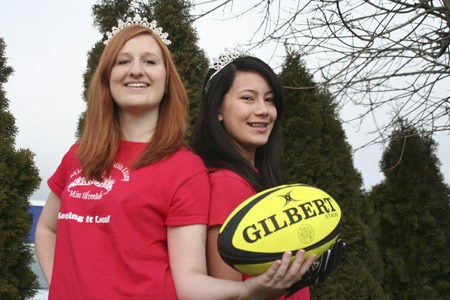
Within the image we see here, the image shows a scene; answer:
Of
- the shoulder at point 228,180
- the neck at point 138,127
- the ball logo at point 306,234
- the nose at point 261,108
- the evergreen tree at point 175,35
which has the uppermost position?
the evergreen tree at point 175,35

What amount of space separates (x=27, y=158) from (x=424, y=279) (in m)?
5.71

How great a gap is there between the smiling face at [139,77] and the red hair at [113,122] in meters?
0.03

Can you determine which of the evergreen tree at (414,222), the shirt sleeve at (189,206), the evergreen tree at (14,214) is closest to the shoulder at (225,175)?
the shirt sleeve at (189,206)

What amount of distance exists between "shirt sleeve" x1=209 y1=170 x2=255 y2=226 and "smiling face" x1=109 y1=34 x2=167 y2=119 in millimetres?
397

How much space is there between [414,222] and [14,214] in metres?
5.69

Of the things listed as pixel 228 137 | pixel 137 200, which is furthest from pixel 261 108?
pixel 137 200

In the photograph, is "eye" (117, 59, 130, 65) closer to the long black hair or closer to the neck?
the neck

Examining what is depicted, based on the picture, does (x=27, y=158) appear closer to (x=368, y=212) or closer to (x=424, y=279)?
(x=368, y=212)

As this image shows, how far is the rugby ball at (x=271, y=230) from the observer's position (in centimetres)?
197

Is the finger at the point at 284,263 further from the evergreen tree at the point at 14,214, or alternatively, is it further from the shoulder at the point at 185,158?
the evergreen tree at the point at 14,214

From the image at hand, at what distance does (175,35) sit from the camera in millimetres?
6527

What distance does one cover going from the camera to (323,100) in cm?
652

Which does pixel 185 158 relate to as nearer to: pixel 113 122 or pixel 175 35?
pixel 113 122

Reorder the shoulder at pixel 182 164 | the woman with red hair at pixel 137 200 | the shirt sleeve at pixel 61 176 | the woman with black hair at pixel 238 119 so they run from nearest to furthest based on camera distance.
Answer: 1. the woman with red hair at pixel 137 200
2. the shoulder at pixel 182 164
3. the woman with black hair at pixel 238 119
4. the shirt sleeve at pixel 61 176
